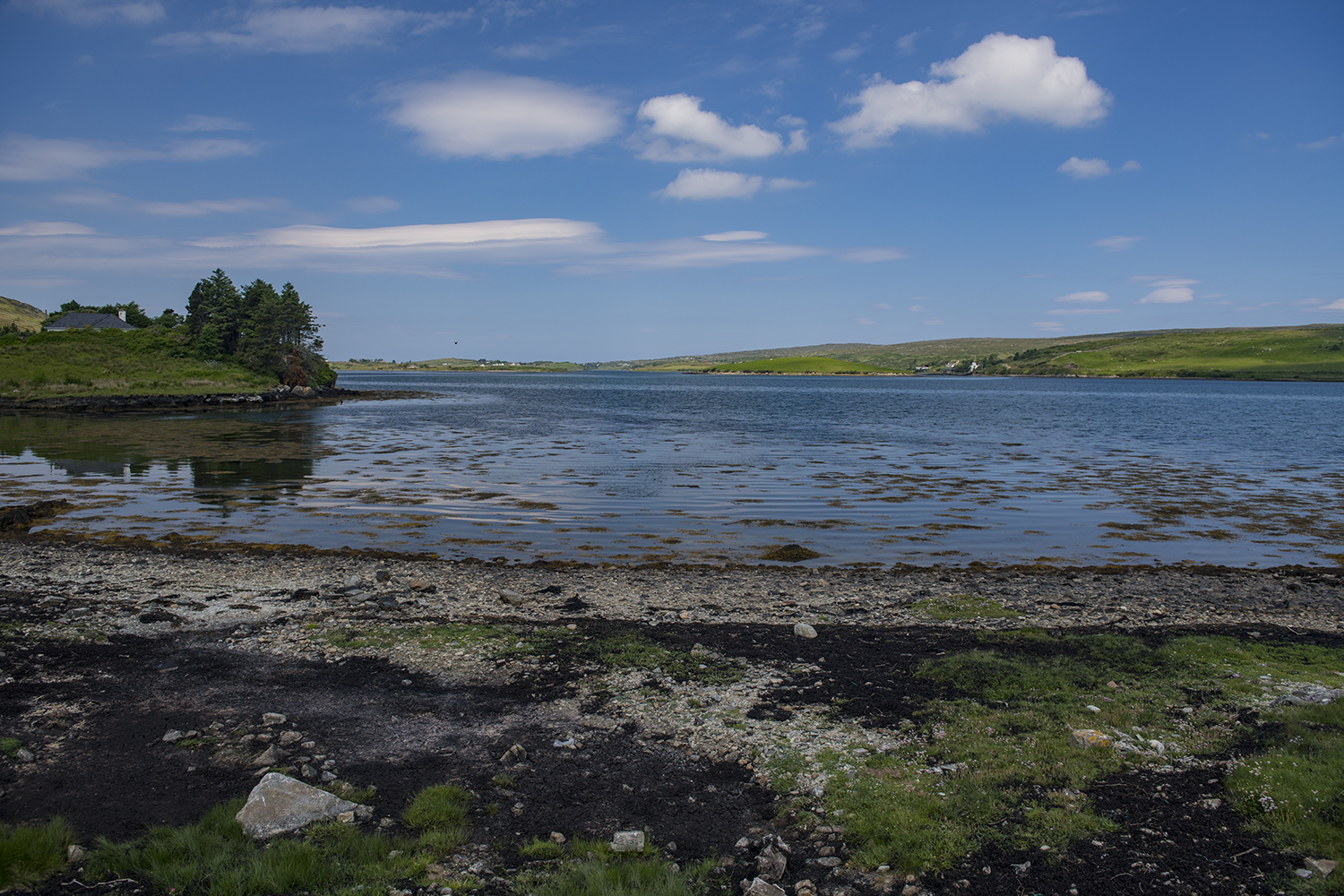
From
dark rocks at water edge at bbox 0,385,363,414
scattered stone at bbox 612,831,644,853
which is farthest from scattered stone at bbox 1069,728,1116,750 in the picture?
dark rocks at water edge at bbox 0,385,363,414

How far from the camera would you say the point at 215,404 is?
89625 millimetres

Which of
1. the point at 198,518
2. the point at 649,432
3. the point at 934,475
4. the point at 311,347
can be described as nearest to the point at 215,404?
the point at 311,347

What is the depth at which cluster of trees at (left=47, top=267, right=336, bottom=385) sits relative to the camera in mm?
111625

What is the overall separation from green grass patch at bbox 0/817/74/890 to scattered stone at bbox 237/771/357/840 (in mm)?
1427

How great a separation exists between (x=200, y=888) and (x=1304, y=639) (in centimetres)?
1725

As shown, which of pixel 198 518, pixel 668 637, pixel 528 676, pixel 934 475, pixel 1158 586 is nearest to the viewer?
pixel 528 676

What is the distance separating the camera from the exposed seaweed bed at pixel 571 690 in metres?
7.15

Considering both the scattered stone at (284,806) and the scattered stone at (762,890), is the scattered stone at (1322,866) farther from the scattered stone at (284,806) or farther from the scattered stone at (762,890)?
the scattered stone at (284,806)

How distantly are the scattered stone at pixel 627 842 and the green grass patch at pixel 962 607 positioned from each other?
31.7 feet

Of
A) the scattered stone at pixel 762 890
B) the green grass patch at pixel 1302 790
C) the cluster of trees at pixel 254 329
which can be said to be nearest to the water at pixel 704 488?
the green grass patch at pixel 1302 790

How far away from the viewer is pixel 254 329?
373ft

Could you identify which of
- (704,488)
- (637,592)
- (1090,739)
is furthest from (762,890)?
(704,488)

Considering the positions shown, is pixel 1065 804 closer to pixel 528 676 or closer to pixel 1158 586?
pixel 528 676

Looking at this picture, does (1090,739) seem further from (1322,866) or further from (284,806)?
(284,806)
